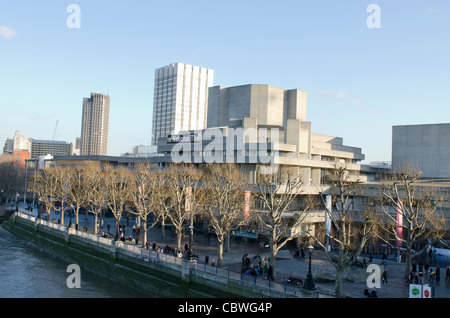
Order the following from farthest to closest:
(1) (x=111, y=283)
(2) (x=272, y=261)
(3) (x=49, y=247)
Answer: (3) (x=49, y=247) → (1) (x=111, y=283) → (2) (x=272, y=261)

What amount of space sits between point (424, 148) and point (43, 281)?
67605mm

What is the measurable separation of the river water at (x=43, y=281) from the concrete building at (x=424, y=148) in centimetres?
5607

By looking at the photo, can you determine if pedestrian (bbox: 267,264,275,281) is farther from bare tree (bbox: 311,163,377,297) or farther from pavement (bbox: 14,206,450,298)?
bare tree (bbox: 311,163,377,297)

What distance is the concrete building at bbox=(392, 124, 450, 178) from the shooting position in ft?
241

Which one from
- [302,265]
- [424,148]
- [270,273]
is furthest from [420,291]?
[424,148]

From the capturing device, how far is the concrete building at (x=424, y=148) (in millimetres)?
73375

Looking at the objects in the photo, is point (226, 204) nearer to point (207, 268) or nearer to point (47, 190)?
point (207, 268)

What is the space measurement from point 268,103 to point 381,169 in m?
27.2

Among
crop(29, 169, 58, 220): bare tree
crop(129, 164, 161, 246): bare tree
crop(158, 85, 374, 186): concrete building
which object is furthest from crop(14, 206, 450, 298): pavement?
crop(158, 85, 374, 186): concrete building

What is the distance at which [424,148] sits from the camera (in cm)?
7550

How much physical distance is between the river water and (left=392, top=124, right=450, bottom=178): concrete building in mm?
56075
